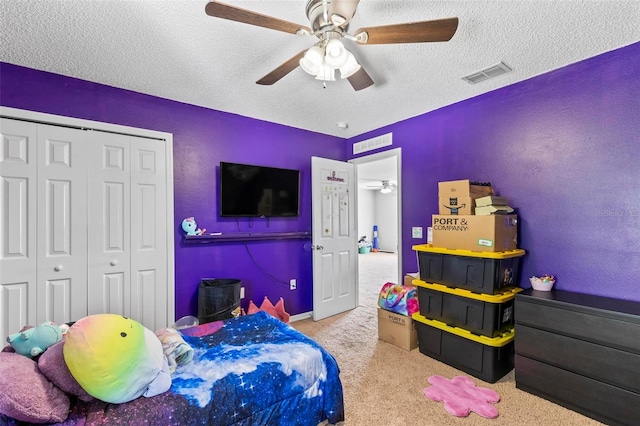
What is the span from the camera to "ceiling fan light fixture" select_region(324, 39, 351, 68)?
1552 mm

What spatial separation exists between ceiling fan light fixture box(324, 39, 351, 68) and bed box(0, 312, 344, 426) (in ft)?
5.63

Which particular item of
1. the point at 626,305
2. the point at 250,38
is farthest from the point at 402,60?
the point at 626,305

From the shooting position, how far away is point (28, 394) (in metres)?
1.08

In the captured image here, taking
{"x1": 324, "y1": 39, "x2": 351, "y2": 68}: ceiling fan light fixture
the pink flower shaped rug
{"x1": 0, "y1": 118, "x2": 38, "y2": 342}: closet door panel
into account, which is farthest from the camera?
{"x1": 0, "y1": 118, "x2": 38, "y2": 342}: closet door panel

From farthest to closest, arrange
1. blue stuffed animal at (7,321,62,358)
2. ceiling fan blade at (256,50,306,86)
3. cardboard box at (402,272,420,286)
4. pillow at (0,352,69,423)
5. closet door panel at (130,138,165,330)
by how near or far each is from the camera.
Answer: cardboard box at (402,272,420,286) < closet door panel at (130,138,165,330) < ceiling fan blade at (256,50,306,86) < blue stuffed animal at (7,321,62,358) < pillow at (0,352,69,423)

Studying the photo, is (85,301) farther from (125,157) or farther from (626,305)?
(626,305)

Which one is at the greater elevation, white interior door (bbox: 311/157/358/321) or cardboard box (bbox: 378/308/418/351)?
white interior door (bbox: 311/157/358/321)

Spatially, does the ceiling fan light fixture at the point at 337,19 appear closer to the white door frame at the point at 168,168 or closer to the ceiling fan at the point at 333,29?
the ceiling fan at the point at 333,29

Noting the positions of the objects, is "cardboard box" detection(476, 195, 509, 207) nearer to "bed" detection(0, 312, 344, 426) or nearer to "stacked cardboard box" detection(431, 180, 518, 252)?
"stacked cardboard box" detection(431, 180, 518, 252)

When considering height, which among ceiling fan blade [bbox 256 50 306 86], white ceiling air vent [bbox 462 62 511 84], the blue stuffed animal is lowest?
the blue stuffed animal

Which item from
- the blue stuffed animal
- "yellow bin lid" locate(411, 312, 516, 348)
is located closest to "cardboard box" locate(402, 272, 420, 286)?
"yellow bin lid" locate(411, 312, 516, 348)

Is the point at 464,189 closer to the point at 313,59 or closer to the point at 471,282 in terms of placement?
the point at 471,282

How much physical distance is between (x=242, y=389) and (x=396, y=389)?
1.31 meters

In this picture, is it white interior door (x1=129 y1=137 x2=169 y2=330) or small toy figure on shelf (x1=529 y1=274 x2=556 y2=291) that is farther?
white interior door (x1=129 y1=137 x2=169 y2=330)
